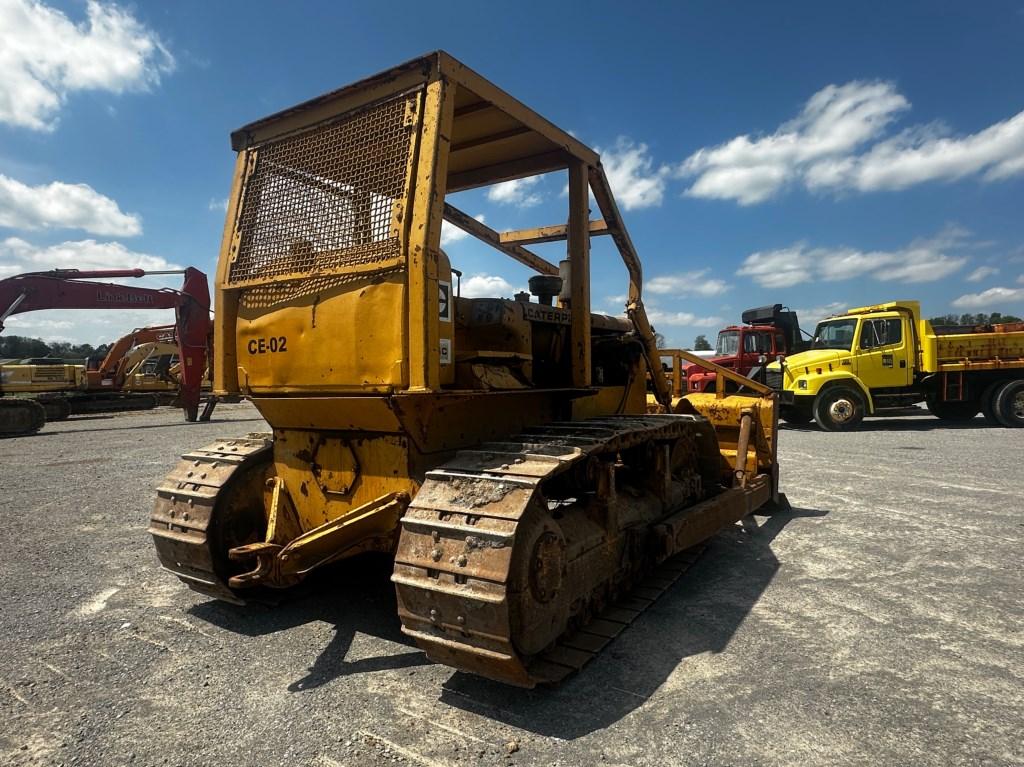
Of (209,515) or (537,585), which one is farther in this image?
(209,515)

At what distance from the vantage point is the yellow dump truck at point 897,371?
49.5 feet

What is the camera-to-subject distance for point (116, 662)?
3422mm

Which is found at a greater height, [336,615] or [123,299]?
[123,299]

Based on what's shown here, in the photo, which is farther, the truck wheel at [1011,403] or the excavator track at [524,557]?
the truck wheel at [1011,403]

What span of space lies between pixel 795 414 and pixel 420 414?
47.2 feet

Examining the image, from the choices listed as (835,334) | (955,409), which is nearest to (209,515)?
(835,334)

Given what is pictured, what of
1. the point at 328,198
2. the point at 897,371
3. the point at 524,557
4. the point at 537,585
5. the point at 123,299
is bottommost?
the point at 537,585

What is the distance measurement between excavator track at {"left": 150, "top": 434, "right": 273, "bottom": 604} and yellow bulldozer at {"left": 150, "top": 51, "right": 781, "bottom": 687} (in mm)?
15

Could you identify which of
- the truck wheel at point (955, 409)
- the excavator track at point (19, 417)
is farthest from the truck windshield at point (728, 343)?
the excavator track at point (19, 417)

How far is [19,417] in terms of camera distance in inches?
663

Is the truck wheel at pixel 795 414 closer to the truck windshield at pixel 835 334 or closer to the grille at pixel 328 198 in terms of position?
the truck windshield at pixel 835 334

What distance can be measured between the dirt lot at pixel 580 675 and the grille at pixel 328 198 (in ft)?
6.94

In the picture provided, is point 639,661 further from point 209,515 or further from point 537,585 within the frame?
point 209,515

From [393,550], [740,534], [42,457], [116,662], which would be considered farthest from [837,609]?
[42,457]
